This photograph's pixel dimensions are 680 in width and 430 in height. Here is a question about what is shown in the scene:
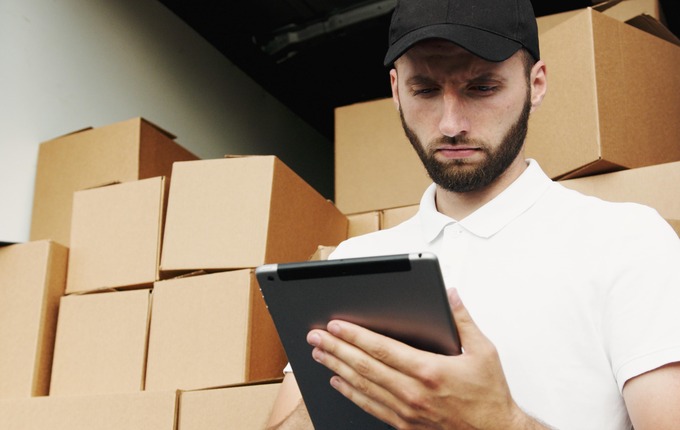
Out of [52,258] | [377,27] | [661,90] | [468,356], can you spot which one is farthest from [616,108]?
[377,27]

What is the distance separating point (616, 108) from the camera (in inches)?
53.7

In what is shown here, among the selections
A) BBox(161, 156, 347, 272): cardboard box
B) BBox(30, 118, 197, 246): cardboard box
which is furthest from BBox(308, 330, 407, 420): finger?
BBox(30, 118, 197, 246): cardboard box

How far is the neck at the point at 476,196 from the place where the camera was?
0.95 metres

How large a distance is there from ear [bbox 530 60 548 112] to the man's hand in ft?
1.36

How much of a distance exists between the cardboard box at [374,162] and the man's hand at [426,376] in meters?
1.02

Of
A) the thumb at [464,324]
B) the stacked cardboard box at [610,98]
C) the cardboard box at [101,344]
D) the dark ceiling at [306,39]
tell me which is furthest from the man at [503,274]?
the dark ceiling at [306,39]

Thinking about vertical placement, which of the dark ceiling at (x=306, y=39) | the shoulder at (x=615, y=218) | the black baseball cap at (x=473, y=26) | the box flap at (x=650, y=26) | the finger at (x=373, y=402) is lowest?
the finger at (x=373, y=402)

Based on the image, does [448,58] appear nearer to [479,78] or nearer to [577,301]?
[479,78]

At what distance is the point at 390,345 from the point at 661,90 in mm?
1025

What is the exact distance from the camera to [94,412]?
1.34 metres

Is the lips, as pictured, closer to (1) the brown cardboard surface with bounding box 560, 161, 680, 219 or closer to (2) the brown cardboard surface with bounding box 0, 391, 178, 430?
(1) the brown cardboard surface with bounding box 560, 161, 680, 219

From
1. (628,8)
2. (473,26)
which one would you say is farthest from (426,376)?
(628,8)

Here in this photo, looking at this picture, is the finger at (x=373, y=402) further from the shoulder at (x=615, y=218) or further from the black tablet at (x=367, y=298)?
the shoulder at (x=615, y=218)

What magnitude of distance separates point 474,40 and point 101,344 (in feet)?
3.06
